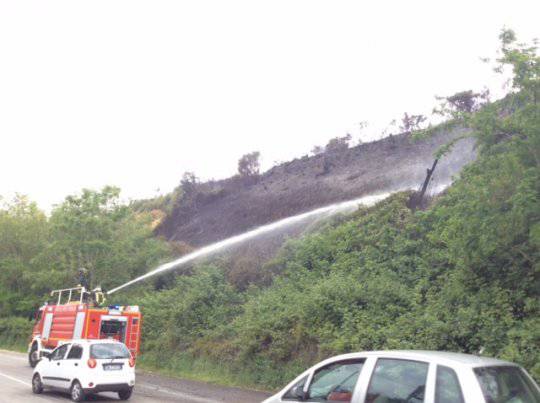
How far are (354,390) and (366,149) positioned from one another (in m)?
29.4

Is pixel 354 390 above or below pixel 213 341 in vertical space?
above

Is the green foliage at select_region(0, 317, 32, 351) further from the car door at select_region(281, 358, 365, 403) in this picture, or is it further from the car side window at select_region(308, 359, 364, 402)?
the car side window at select_region(308, 359, 364, 402)

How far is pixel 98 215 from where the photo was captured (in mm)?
30047

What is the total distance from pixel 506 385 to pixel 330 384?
175 cm

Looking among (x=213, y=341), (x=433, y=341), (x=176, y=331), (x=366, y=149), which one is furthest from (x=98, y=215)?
(x=433, y=341)

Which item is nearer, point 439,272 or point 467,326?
point 467,326

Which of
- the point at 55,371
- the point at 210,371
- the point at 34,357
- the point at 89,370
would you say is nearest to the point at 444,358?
the point at 89,370

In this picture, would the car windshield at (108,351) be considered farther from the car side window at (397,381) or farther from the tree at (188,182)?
the tree at (188,182)

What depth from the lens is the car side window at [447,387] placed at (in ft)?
16.5

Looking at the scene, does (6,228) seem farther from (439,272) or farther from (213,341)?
(439,272)

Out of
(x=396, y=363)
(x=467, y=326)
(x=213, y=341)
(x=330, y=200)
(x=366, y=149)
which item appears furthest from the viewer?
(x=366, y=149)

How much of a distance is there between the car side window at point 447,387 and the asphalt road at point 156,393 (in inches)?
361

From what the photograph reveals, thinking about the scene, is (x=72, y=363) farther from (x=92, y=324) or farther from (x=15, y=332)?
(x=15, y=332)

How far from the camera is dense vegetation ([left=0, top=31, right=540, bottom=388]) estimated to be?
11.5 metres
